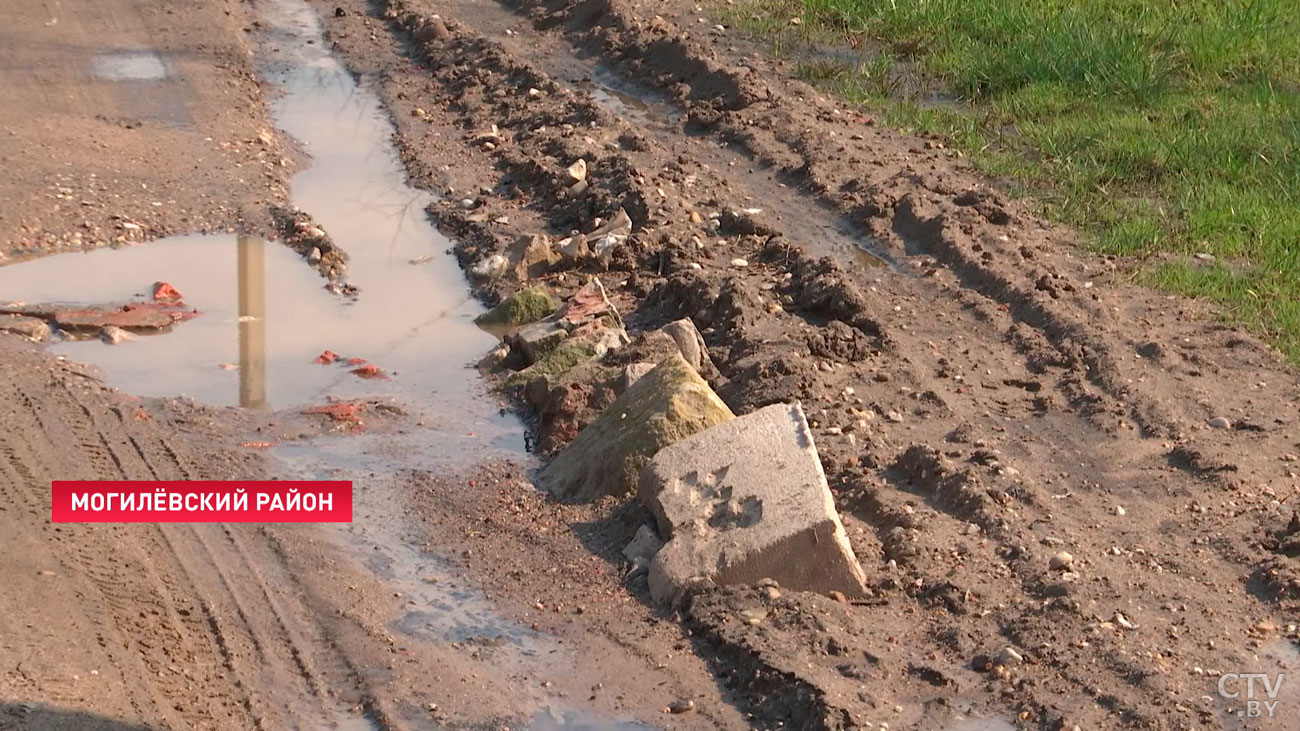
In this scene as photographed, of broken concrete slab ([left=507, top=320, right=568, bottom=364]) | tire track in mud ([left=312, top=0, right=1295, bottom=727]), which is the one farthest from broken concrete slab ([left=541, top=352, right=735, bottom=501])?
broken concrete slab ([left=507, top=320, right=568, bottom=364])

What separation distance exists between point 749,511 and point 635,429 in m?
0.78

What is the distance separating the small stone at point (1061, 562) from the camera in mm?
5105

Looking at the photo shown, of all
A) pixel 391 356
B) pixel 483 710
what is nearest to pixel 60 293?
pixel 391 356

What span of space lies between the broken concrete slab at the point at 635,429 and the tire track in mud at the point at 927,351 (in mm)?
578

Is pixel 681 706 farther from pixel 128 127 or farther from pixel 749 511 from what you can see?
pixel 128 127

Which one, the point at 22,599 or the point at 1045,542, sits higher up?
the point at 1045,542

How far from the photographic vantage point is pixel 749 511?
507 centimetres

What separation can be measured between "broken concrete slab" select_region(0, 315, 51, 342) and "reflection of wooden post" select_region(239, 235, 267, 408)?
34.0 inches

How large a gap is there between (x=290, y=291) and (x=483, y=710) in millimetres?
3751

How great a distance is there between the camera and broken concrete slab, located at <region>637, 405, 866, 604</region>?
495 centimetres

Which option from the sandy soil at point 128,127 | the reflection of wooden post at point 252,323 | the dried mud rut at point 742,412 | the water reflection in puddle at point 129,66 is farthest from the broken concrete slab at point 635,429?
the water reflection in puddle at point 129,66

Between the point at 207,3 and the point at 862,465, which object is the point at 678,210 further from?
the point at 207,3

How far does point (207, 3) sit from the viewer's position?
13219mm

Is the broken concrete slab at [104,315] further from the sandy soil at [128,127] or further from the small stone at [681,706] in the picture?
the small stone at [681,706]
